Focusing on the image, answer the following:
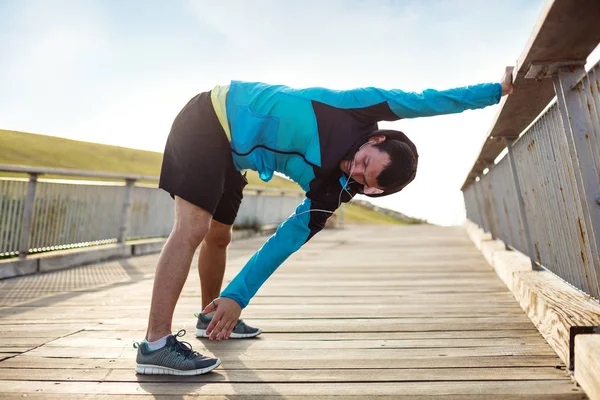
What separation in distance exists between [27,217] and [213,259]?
350cm

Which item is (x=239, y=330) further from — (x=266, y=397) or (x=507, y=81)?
(x=507, y=81)

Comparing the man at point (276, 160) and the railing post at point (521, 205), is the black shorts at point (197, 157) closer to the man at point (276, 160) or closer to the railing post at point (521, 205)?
the man at point (276, 160)

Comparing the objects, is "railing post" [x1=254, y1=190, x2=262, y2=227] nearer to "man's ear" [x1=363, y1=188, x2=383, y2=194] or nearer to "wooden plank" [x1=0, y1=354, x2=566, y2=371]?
"wooden plank" [x1=0, y1=354, x2=566, y2=371]

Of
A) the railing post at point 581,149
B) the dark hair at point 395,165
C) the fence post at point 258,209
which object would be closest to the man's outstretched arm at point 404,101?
the dark hair at point 395,165

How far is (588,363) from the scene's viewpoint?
1727 mm

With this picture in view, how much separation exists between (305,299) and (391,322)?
95 centimetres

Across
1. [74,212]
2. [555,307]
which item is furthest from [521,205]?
[74,212]

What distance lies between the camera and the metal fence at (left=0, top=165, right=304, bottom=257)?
5.43 metres

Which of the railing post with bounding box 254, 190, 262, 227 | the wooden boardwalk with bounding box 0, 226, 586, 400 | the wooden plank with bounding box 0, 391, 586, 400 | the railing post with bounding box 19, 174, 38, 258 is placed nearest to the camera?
the wooden plank with bounding box 0, 391, 586, 400

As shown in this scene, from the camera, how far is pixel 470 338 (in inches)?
102

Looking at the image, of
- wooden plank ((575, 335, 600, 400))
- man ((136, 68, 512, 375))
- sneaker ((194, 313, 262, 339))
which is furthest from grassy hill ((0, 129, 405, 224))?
wooden plank ((575, 335, 600, 400))

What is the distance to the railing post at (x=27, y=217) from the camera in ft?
17.8

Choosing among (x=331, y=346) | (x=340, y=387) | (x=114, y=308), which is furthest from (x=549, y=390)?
(x=114, y=308)

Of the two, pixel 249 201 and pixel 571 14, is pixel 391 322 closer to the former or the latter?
pixel 571 14
